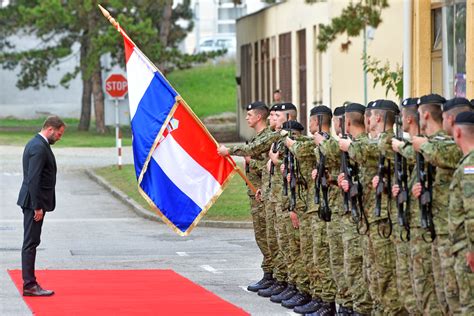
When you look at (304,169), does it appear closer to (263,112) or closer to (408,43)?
(263,112)

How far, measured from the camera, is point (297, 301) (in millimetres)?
13930

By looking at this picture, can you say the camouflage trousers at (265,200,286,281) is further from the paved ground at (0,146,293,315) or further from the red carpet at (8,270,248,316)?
the red carpet at (8,270,248,316)

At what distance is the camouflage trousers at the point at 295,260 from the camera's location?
13.9 m

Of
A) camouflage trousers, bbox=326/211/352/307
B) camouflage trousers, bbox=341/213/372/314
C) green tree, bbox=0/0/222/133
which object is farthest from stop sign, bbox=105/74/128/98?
camouflage trousers, bbox=341/213/372/314

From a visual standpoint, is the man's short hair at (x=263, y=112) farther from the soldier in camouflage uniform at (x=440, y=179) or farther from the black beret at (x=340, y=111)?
the soldier in camouflage uniform at (x=440, y=179)

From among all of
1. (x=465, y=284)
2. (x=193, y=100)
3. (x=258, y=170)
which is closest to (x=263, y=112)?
(x=258, y=170)

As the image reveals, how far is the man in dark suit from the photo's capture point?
14.7 m

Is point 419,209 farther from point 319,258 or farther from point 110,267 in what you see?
point 110,267

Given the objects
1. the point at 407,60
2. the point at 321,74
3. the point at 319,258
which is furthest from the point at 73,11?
the point at 319,258

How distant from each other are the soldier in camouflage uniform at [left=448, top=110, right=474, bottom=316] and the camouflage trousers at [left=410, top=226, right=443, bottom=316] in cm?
71

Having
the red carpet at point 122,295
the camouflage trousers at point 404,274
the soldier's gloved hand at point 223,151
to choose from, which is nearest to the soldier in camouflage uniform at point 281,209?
the red carpet at point 122,295

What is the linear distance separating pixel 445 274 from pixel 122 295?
5.92m

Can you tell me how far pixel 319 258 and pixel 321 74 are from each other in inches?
1142

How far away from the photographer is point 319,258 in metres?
13.0
